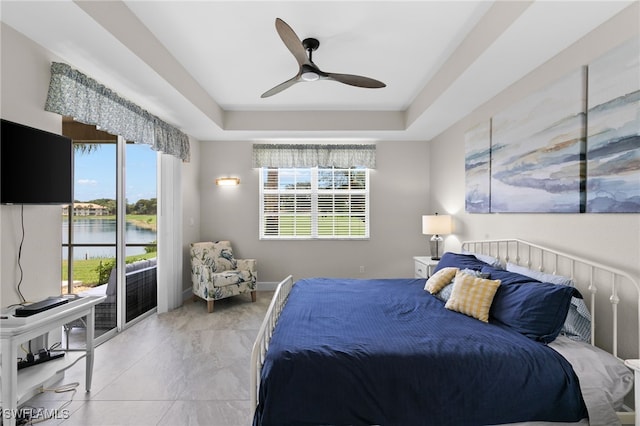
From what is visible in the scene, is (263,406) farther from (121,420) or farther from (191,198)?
(191,198)

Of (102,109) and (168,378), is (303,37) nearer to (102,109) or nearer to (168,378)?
(102,109)

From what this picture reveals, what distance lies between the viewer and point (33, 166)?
2.05m

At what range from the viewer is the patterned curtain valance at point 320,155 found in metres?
5.11

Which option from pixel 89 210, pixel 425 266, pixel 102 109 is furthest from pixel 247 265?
pixel 102 109

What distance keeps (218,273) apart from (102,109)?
248 cm

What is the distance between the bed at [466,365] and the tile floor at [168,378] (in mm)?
708

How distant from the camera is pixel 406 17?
7.67ft

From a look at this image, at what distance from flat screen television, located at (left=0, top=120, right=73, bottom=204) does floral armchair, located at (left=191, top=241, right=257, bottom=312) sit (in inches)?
83.4

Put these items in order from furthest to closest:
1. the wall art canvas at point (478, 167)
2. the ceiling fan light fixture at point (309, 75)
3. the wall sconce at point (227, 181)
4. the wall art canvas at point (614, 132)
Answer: the wall sconce at point (227, 181) → the wall art canvas at point (478, 167) → the ceiling fan light fixture at point (309, 75) → the wall art canvas at point (614, 132)

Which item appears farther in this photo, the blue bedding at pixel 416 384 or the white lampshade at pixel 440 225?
the white lampshade at pixel 440 225

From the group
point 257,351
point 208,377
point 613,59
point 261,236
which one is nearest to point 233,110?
point 261,236

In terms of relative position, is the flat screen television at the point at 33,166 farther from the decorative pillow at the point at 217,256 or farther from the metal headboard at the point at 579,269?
the metal headboard at the point at 579,269

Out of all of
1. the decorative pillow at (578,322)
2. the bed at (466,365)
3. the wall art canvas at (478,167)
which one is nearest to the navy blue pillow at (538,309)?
the bed at (466,365)

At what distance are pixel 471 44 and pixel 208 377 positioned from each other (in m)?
3.41
